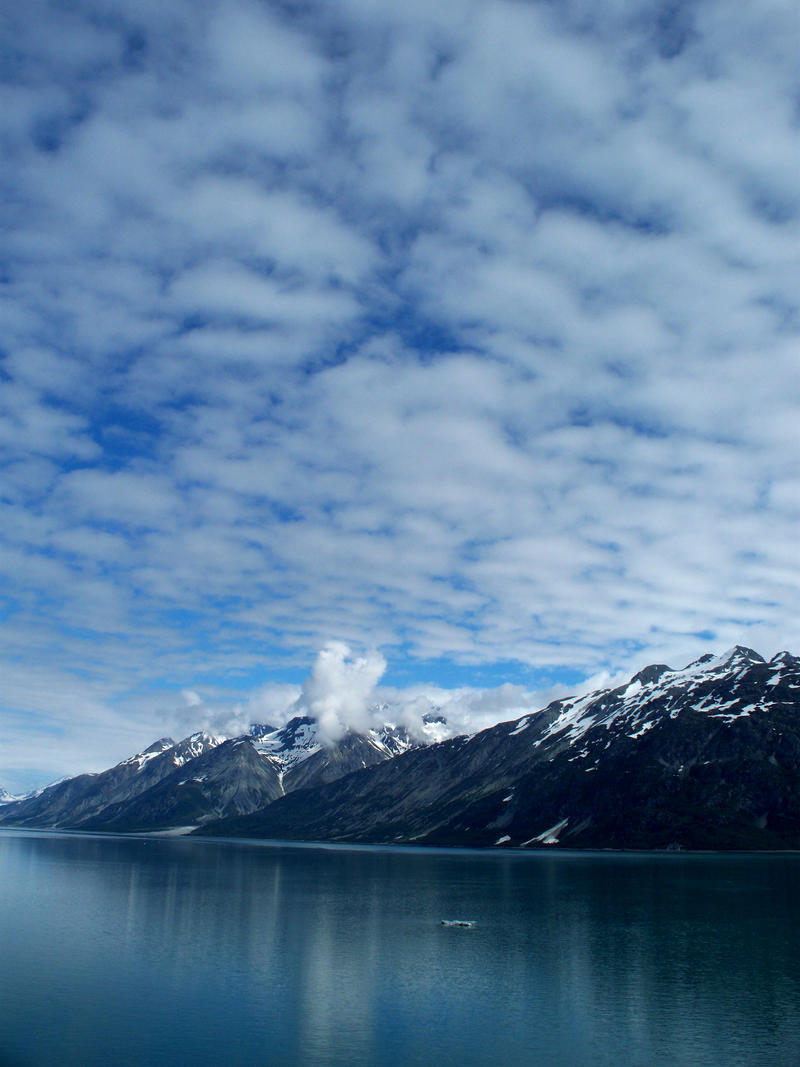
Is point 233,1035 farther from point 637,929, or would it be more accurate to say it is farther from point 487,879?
point 487,879

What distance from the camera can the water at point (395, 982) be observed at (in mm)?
54375

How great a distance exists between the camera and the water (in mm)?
54375

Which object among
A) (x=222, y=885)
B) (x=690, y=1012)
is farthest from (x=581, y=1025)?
(x=222, y=885)

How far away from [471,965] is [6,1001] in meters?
43.2

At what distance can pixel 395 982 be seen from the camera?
7338cm

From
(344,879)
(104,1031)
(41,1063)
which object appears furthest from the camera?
(344,879)

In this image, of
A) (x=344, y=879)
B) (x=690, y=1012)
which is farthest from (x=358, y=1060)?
(x=344, y=879)

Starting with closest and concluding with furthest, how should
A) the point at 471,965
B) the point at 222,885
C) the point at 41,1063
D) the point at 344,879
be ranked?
the point at 41,1063
the point at 471,965
the point at 222,885
the point at 344,879

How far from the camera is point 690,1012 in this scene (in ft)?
212

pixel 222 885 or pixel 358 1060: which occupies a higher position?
pixel 358 1060

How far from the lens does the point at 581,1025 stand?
6106 centimetres

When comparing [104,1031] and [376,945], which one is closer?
[104,1031]

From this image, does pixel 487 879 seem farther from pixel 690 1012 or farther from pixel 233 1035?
pixel 233 1035

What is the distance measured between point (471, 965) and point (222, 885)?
332ft
